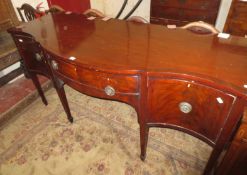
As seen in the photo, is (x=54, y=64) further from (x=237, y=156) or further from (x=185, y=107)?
(x=237, y=156)

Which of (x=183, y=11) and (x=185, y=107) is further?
(x=183, y=11)

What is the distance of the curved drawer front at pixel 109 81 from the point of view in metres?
1.10

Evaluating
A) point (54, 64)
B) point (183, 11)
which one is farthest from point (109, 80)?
point (183, 11)

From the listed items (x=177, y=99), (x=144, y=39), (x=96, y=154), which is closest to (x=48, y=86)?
(x=96, y=154)

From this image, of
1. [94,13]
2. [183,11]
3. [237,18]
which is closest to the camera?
[94,13]

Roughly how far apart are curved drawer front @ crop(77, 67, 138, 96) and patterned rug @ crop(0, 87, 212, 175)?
72cm

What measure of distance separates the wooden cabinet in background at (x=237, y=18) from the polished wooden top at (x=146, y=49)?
1.03 meters

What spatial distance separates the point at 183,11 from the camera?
101 inches

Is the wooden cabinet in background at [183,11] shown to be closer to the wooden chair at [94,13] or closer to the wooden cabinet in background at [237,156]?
the wooden chair at [94,13]

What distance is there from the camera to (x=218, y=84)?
92cm

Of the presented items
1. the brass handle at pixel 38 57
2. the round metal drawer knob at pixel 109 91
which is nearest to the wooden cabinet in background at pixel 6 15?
the brass handle at pixel 38 57

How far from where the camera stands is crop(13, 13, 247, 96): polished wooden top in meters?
1.00

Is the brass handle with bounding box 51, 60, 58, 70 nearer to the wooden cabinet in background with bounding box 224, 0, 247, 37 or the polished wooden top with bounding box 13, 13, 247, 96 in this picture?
the polished wooden top with bounding box 13, 13, 247, 96

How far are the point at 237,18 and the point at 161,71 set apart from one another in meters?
1.65
